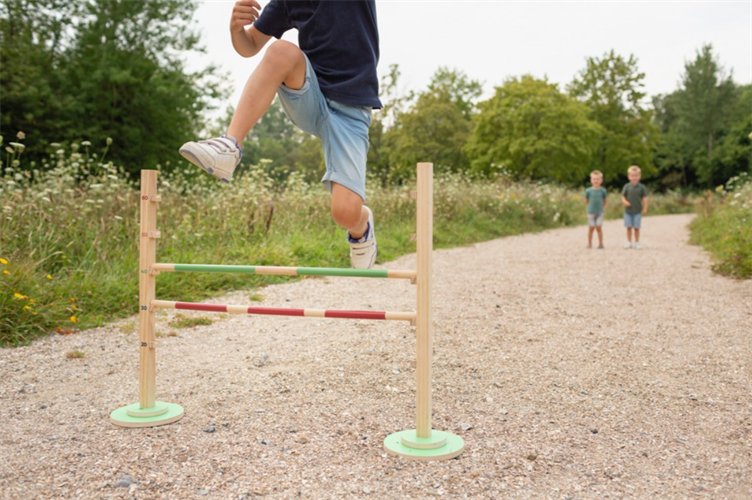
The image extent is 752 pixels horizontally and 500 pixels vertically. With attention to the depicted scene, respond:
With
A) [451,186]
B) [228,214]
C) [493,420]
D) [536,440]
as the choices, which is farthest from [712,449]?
[451,186]

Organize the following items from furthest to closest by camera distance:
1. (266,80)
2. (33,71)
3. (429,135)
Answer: (429,135), (33,71), (266,80)

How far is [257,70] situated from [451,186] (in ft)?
36.7

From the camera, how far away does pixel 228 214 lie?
7375mm

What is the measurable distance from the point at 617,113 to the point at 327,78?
3537cm

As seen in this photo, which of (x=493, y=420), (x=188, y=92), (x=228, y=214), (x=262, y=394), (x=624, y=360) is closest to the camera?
(x=493, y=420)

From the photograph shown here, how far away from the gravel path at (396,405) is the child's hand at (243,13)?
6.07 ft

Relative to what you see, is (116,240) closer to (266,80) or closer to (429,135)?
(266,80)

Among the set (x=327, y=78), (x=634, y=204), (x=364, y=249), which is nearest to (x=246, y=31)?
(x=327, y=78)

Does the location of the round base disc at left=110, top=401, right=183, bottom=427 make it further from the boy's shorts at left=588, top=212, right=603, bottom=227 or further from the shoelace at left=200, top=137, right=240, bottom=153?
the boy's shorts at left=588, top=212, right=603, bottom=227

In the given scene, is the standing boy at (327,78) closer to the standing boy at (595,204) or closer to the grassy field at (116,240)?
the grassy field at (116,240)

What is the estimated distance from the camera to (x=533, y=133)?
25.8 meters

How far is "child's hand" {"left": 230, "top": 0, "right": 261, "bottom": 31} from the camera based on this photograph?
105 inches

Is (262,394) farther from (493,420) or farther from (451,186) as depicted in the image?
(451,186)

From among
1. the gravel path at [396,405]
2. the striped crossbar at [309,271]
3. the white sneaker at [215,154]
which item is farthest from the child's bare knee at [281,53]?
the gravel path at [396,405]
